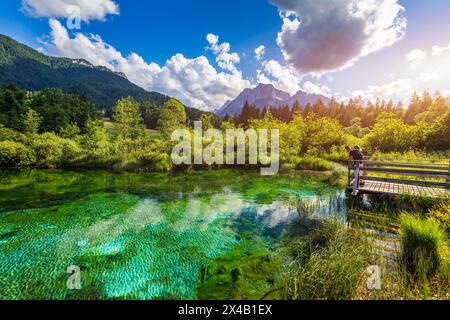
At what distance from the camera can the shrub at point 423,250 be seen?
403 cm

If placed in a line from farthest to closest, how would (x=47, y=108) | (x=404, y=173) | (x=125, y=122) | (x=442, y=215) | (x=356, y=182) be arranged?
1. (x=47, y=108)
2. (x=125, y=122)
3. (x=356, y=182)
4. (x=404, y=173)
5. (x=442, y=215)

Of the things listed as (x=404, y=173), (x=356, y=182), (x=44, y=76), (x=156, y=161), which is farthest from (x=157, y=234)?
(x=44, y=76)

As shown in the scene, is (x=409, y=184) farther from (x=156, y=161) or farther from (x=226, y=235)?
(x=156, y=161)

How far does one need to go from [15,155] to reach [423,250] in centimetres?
3051

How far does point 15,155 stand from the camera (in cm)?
2125

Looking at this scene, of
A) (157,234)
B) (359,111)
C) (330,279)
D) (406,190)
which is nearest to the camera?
(330,279)

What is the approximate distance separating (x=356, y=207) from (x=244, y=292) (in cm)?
698

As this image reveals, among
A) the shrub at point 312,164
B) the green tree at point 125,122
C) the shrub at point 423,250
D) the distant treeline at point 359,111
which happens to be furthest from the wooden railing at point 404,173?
the distant treeline at point 359,111

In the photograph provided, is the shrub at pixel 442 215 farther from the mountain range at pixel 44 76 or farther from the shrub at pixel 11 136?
the mountain range at pixel 44 76

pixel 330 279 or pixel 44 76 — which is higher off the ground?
pixel 44 76

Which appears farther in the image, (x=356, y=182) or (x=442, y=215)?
(x=356, y=182)
